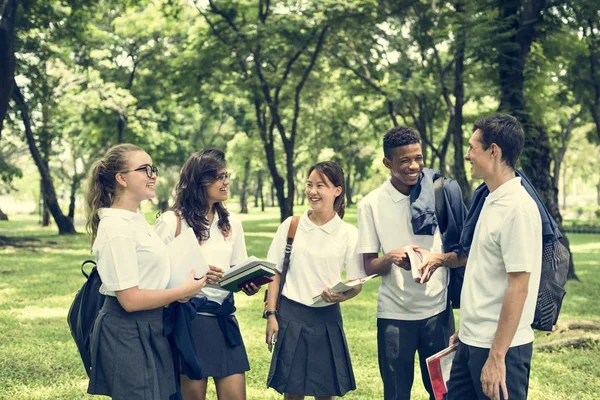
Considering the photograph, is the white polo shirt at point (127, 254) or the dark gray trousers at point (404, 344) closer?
the white polo shirt at point (127, 254)

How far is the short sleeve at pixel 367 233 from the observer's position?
4.12 meters

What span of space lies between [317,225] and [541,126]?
882 cm

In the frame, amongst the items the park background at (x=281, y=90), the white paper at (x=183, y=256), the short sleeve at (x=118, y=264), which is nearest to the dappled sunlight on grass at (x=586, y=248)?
the park background at (x=281, y=90)

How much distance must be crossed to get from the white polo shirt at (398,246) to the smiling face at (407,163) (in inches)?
4.8

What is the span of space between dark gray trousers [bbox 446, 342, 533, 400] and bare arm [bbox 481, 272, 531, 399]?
2.7 inches

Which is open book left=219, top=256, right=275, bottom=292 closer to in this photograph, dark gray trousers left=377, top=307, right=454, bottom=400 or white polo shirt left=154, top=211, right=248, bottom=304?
white polo shirt left=154, top=211, right=248, bottom=304

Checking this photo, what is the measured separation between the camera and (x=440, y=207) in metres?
4.02

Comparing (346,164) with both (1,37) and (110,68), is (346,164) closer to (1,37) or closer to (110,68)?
(110,68)

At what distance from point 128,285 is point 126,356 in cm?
38

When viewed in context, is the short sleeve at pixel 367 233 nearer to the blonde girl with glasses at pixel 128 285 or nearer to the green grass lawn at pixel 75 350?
the blonde girl with glasses at pixel 128 285

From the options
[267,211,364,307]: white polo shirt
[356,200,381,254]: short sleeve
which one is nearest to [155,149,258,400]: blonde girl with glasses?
[267,211,364,307]: white polo shirt

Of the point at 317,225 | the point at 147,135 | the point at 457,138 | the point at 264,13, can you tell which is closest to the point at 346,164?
the point at 147,135

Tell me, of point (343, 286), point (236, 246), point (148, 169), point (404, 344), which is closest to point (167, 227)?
point (236, 246)

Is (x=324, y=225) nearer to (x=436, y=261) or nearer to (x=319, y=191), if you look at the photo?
(x=319, y=191)
